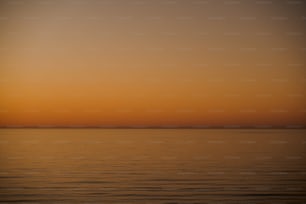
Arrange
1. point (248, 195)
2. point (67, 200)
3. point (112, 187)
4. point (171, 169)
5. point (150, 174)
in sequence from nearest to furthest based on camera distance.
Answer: point (67, 200) → point (248, 195) → point (112, 187) → point (150, 174) → point (171, 169)

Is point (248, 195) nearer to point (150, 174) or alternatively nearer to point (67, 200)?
point (67, 200)

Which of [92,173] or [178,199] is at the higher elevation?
[92,173]

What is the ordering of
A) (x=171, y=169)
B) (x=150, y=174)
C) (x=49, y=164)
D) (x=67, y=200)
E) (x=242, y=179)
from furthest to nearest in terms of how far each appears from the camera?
1. (x=49, y=164)
2. (x=171, y=169)
3. (x=150, y=174)
4. (x=242, y=179)
5. (x=67, y=200)

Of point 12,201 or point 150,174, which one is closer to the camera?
point 12,201

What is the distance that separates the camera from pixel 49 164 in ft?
49.7

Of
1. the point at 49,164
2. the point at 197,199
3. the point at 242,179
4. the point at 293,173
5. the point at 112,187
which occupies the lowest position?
the point at 197,199

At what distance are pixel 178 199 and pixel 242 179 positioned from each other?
11.0 ft

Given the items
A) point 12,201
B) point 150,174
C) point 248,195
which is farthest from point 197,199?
point 150,174

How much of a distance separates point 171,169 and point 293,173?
3.25 m

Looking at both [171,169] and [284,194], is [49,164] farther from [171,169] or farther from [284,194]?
[284,194]

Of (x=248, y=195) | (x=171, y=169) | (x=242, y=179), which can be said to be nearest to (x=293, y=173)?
(x=242, y=179)

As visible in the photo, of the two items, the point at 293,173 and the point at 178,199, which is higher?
the point at 293,173

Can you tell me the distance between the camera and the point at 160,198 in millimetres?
8234

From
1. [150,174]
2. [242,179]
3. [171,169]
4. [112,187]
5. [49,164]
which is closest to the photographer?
[112,187]
